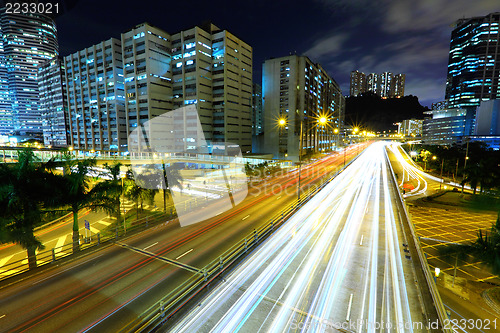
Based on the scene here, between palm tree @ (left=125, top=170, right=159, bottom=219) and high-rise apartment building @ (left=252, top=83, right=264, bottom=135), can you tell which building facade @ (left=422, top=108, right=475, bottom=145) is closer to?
high-rise apartment building @ (left=252, top=83, right=264, bottom=135)

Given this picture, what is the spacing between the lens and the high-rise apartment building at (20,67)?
184 m

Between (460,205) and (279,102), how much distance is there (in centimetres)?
8070

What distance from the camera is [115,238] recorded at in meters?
19.0

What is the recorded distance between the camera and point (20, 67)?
608 ft

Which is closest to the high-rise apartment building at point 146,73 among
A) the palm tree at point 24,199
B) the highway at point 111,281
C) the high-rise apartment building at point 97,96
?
the high-rise apartment building at point 97,96

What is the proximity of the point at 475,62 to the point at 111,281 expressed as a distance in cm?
24963

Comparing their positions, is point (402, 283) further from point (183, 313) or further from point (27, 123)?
point (27, 123)

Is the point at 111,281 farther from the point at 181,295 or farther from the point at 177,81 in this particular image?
the point at 177,81

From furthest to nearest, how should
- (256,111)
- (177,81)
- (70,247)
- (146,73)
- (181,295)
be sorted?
(256,111), (177,81), (146,73), (70,247), (181,295)

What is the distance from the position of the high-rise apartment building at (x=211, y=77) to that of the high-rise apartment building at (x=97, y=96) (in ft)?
89.6

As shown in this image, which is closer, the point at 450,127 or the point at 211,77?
the point at 211,77

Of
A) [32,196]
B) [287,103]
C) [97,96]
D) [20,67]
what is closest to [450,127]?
[287,103]

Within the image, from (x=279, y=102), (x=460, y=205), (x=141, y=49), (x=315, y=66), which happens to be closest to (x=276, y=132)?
A: (x=279, y=102)

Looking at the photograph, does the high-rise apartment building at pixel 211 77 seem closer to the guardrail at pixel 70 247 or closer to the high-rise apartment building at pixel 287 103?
the high-rise apartment building at pixel 287 103
